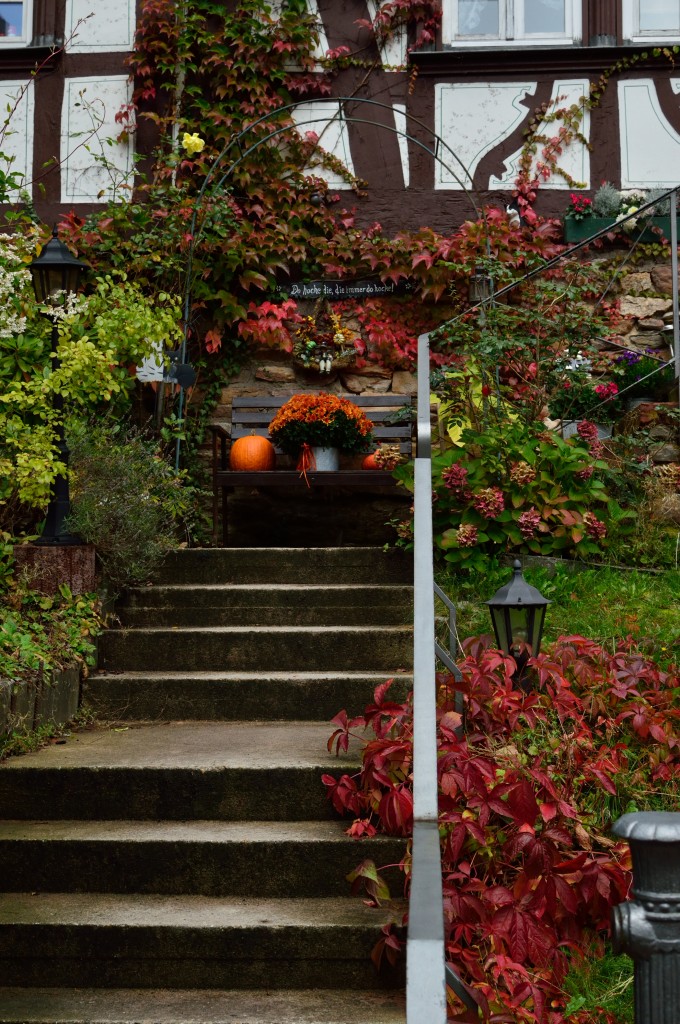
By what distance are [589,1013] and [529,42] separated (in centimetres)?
614

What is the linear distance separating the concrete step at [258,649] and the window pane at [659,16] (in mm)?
4866

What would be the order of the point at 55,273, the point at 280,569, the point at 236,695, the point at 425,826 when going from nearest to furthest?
the point at 425,826 → the point at 236,695 → the point at 55,273 → the point at 280,569

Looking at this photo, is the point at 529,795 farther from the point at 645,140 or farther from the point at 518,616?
the point at 645,140

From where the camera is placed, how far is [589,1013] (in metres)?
2.04

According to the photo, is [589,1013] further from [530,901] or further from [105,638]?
[105,638]

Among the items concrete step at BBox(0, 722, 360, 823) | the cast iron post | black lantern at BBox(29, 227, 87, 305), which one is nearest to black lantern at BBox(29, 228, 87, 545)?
black lantern at BBox(29, 227, 87, 305)

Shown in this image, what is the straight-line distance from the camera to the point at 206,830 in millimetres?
2740

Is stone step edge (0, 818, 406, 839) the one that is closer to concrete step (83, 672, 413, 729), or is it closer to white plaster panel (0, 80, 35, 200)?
concrete step (83, 672, 413, 729)

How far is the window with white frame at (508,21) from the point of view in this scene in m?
6.54

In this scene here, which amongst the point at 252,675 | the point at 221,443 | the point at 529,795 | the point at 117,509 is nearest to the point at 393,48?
the point at 221,443

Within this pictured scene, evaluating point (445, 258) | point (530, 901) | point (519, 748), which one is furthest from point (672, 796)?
point (445, 258)

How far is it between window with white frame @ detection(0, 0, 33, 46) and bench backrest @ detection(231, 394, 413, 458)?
9.91ft

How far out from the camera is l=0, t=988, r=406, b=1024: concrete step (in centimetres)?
219

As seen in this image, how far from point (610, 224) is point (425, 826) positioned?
546cm
